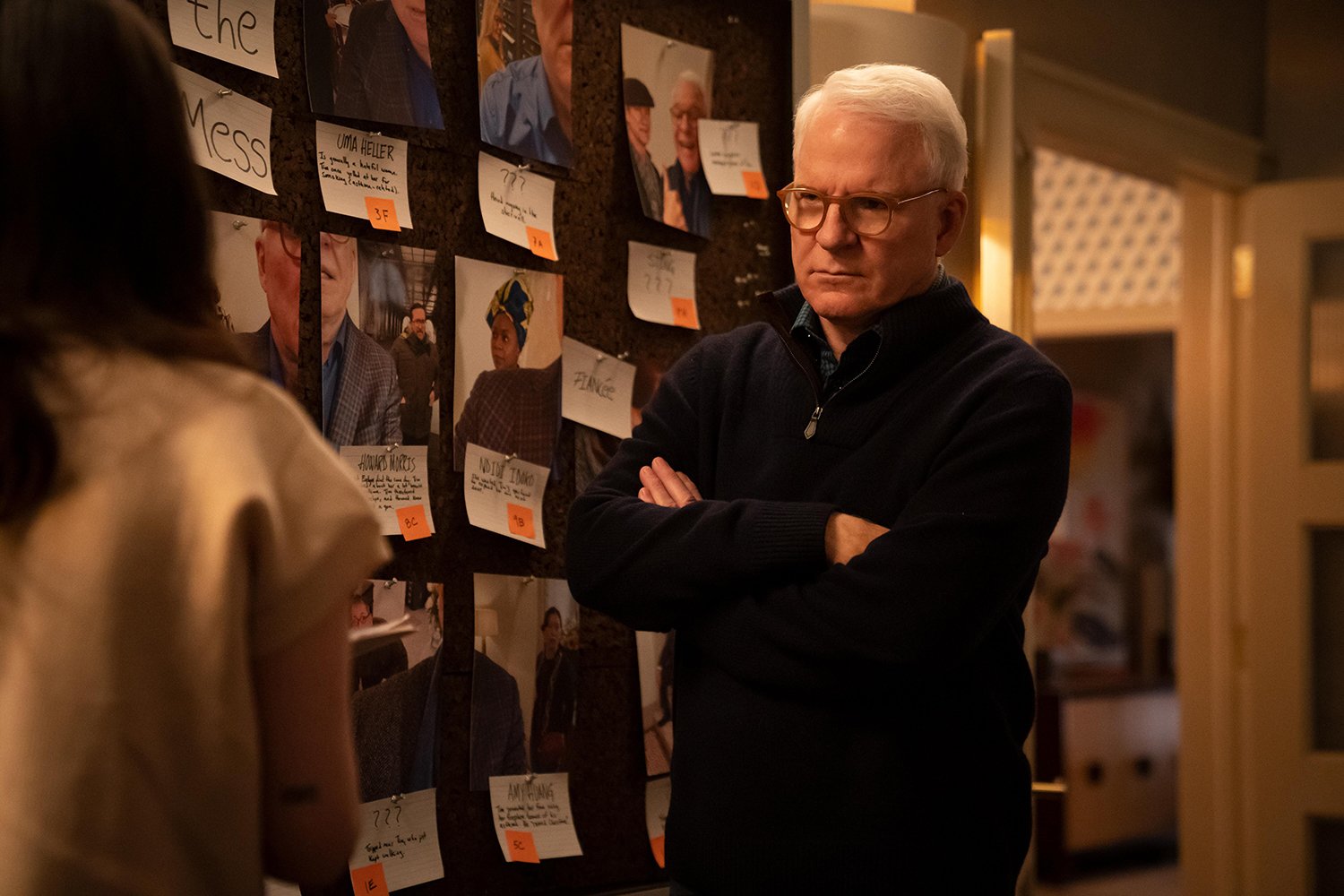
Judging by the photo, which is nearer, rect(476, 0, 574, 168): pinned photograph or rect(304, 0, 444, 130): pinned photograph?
rect(304, 0, 444, 130): pinned photograph

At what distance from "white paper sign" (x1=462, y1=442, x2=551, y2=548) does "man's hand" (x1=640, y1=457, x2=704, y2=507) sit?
278mm

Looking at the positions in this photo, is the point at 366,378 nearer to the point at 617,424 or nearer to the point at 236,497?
the point at 617,424

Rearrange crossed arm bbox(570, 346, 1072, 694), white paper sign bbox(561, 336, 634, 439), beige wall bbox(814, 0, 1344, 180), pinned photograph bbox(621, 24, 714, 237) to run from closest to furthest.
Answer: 1. crossed arm bbox(570, 346, 1072, 694)
2. white paper sign bbox(561, 336, 634, 439)
3. pinned photograph bbox(621, 24, 714, 237)
4. beige wall bbox(814, 0, 1344, 180)

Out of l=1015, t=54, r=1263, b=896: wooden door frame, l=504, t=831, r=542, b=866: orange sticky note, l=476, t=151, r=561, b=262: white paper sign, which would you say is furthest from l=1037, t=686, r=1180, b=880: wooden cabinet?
l=476, t=151, r=561, b=262: white paper sign

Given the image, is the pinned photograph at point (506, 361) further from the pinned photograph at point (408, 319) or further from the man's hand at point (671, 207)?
the man's hand at point (671, 207)

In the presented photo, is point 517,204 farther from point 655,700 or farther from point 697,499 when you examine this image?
point 655,700

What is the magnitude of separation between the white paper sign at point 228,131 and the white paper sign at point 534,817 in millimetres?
827

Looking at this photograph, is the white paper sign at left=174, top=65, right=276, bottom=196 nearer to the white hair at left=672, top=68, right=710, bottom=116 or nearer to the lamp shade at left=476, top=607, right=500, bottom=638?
the lamp shade at left=476, top=607, right=500, bottom=638

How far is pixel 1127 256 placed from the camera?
6352mm

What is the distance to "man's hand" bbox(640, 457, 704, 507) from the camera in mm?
1601

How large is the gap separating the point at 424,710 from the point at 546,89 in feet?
2.83

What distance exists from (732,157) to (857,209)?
68cm

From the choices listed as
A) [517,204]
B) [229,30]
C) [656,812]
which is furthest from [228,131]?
[656,812]

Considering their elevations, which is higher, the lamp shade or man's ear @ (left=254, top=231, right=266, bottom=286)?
man's ear @ (left=254, top=231, right=266, bottom=286)
